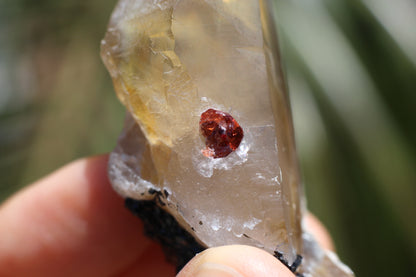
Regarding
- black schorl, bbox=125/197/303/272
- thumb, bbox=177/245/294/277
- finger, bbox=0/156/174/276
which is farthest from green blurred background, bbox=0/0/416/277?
thumb, bbox=177/245/294/277

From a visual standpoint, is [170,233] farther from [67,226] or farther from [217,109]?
[67,226]

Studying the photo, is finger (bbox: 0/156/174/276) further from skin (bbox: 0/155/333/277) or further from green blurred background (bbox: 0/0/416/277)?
green blurred background (bbox: 0/0/416/277)

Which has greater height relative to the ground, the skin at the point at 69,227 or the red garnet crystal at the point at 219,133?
the red garnet crystal at the point at 219,133

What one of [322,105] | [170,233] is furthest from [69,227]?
[322,105]

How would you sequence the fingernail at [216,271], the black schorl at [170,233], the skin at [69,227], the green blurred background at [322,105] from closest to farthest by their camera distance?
the fingernail at [216,271] → the black schorl at [170,233] → the skin at [69,227] → the green blurred background at [322,105]

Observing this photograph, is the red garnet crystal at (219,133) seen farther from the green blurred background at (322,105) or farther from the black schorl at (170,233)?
the green blurred background at (322,105)

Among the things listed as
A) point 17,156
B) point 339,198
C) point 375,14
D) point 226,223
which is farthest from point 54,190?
point 375,14

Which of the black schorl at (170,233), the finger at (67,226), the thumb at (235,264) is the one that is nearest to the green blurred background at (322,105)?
the finger at (67,226)
